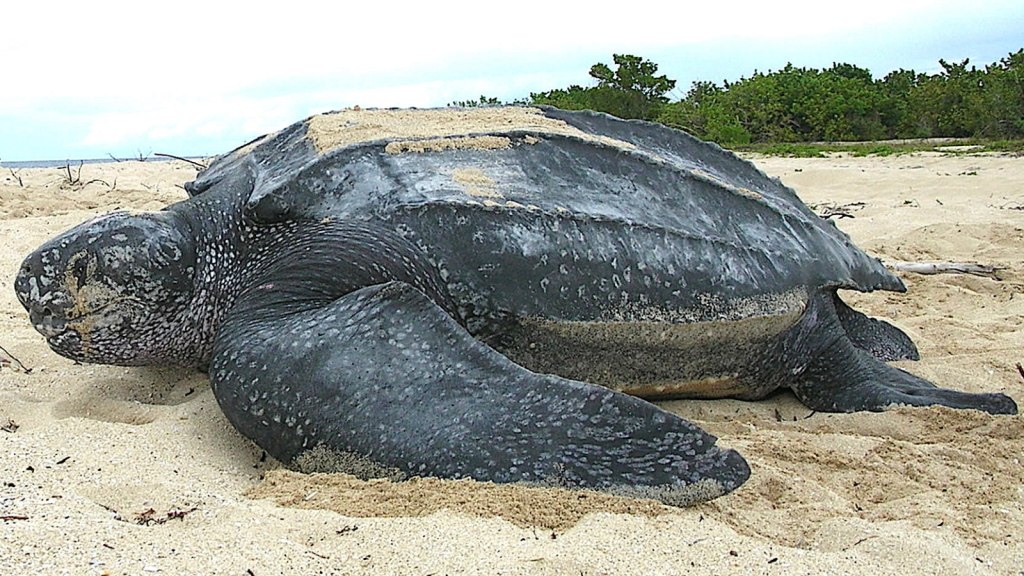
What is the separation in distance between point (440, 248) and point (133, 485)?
0.70m

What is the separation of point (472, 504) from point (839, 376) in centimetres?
122

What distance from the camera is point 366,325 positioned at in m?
1.40

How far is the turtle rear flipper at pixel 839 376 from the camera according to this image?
1.86 metres

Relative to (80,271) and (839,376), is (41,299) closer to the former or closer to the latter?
(80,271)

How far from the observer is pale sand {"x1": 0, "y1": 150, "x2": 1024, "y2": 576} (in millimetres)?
971

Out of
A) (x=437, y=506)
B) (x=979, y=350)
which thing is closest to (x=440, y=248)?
(x=437, y=506)

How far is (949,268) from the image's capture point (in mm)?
3199

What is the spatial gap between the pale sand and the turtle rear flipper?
0.19ft

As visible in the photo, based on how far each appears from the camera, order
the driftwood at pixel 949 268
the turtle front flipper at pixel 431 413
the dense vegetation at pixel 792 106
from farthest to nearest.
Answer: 1. the dense vegetation at pixel 792 106
2. the driftwood at pixel 949 268
3. the turtle front flipper at pixel 431 413

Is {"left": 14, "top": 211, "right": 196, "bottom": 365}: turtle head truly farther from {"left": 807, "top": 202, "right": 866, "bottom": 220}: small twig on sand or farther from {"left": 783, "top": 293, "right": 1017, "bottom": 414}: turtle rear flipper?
{"left": 807, "top": 202, "right": 866, "bottom": 220}: small twig on sand

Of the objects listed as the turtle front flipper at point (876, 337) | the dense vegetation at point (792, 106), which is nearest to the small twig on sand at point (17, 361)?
the turtle front flipper at point (876, 337)

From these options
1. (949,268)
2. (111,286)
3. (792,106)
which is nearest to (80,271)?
(111,286)

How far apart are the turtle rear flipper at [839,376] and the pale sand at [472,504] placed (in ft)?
0.19

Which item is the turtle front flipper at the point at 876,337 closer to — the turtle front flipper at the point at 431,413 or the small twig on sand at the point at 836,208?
the turtle front flipper at the point at 431,413
